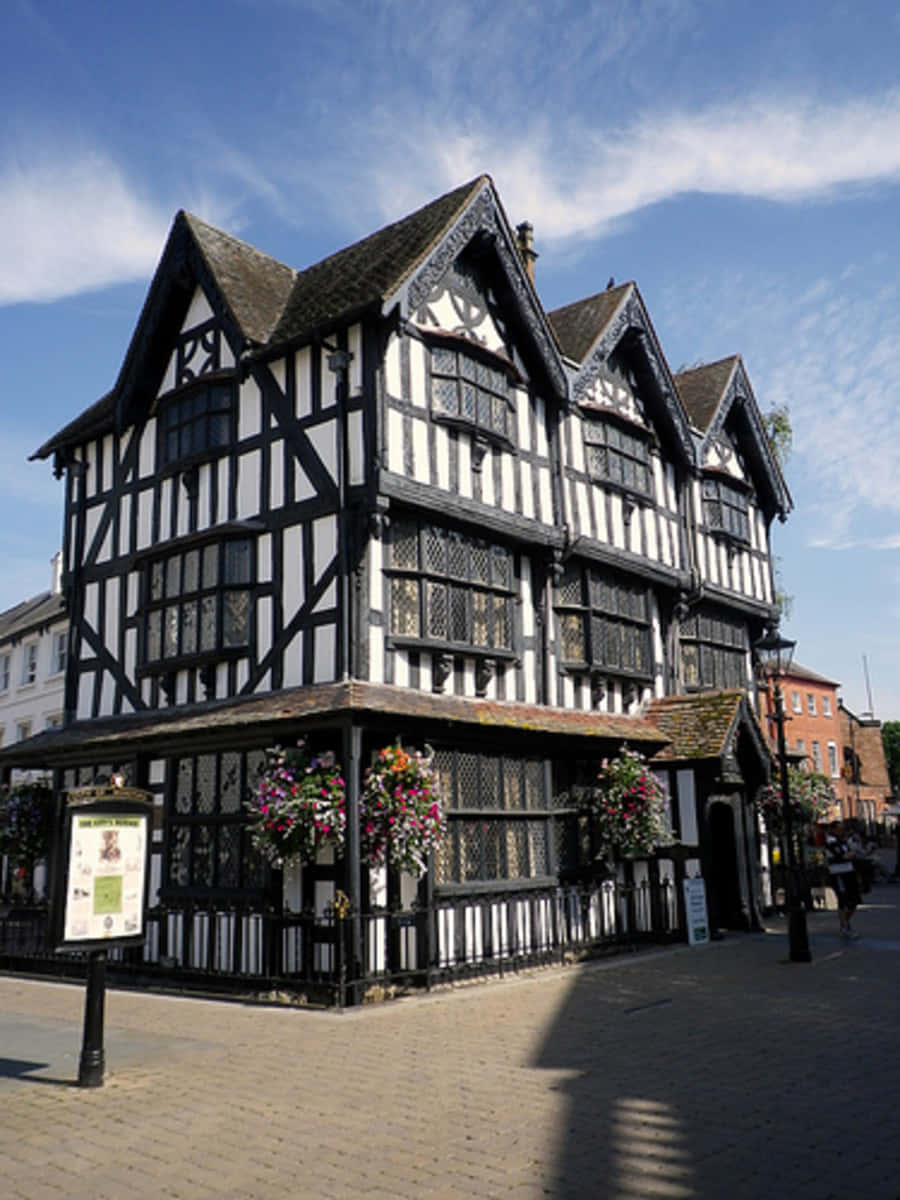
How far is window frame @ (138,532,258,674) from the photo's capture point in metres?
15.3

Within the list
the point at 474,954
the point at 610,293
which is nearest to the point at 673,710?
the point at 474,954

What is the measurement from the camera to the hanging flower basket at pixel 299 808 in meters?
12.0

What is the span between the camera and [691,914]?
655 inches

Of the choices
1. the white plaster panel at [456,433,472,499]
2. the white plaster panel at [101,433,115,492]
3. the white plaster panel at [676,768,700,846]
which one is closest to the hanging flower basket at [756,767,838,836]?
the white plaster panel at [676,768,700,846]

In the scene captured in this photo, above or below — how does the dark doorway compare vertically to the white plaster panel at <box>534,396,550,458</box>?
below

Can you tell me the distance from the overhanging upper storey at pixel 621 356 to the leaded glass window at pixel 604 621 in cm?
349

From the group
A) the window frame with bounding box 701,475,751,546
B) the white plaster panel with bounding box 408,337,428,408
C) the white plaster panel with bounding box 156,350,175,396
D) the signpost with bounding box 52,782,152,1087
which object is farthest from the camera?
the window frame with bounding box 701,475,751,546

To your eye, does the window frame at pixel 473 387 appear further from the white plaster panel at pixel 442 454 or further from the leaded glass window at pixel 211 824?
the leaded glass window at pixel 211 824

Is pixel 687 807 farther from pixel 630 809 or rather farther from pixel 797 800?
pixel 797 800

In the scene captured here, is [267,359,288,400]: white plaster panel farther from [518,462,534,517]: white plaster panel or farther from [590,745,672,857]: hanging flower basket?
[590,745,672,857]: hanging flower basket

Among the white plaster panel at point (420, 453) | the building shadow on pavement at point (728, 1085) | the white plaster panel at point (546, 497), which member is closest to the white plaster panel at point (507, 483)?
the white plaster panel at point (546, 497)

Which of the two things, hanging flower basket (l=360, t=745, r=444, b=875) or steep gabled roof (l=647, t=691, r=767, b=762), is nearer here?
hanging flower basket (l=360, t=745, r=444, b=875)

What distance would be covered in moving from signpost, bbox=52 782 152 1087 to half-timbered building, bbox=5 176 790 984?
12.6 ft

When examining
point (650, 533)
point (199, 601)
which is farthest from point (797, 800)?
point (199, 601)
